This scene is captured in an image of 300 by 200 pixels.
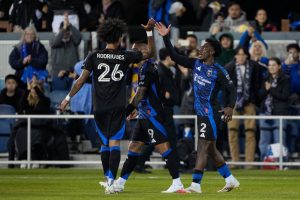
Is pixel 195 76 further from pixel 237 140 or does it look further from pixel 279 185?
pixel 237 140

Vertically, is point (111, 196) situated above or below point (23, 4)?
below

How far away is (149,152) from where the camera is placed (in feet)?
73.5

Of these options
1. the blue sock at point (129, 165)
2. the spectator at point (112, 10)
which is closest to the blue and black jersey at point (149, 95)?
the blue sock at point (129, 165)

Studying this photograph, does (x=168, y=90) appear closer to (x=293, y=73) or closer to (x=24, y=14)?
(x=293, y=73)

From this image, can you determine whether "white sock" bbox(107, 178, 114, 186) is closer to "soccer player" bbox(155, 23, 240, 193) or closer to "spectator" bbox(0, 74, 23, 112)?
"soccer player" bbox(155, 23, 240, 193)

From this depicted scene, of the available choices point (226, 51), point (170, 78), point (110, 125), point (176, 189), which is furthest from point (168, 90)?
point (110, 125)

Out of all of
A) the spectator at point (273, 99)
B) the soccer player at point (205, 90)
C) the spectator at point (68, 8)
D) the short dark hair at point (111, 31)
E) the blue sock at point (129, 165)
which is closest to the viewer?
the short dark hair at point (111, 31)

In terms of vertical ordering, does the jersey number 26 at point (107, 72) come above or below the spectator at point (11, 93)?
above

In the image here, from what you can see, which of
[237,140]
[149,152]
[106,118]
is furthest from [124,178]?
[237,140]

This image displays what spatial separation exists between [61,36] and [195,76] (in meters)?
8.73

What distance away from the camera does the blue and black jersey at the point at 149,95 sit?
18078 millimetres

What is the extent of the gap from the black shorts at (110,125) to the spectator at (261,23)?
8.99 m

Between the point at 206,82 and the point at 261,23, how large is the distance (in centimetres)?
935

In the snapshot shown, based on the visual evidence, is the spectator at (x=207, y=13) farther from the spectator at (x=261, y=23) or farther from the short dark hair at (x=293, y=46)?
the short dark hair at (x=293, y=46)
